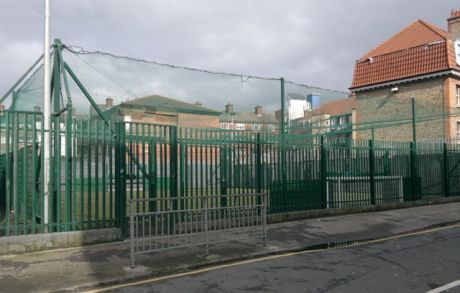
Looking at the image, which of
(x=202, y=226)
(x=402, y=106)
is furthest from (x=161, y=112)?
(x=402, y=106)

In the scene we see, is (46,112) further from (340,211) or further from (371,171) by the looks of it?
(371,171)

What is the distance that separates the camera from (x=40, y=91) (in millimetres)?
10281

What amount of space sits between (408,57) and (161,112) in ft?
84.5

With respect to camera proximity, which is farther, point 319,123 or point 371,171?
point 371,171

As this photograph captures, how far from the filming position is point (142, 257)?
8453mm

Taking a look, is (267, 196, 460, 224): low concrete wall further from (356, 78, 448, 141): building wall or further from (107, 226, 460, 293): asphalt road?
(356, 78, 448, 141): building wall

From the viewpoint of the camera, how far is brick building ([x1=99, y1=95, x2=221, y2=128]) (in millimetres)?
10961

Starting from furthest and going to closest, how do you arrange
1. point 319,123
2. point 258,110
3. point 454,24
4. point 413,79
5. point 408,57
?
1. point 454,24
2. point 408,57
3. point 413,79
4. point 319,123
5. point 258,110

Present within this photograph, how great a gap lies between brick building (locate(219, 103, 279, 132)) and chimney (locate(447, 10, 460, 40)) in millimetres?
26565

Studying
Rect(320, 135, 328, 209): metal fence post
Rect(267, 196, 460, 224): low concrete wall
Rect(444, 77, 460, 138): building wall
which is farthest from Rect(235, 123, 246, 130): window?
Rect(444, 77, 460, 138): building wall

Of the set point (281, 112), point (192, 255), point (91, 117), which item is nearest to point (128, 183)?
point (91, 117)

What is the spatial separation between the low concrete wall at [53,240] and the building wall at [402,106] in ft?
69.9

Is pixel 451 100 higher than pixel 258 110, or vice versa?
pixel 451 100

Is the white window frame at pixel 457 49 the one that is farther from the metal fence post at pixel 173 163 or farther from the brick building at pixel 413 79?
the metal fence post at pixel 173 163
